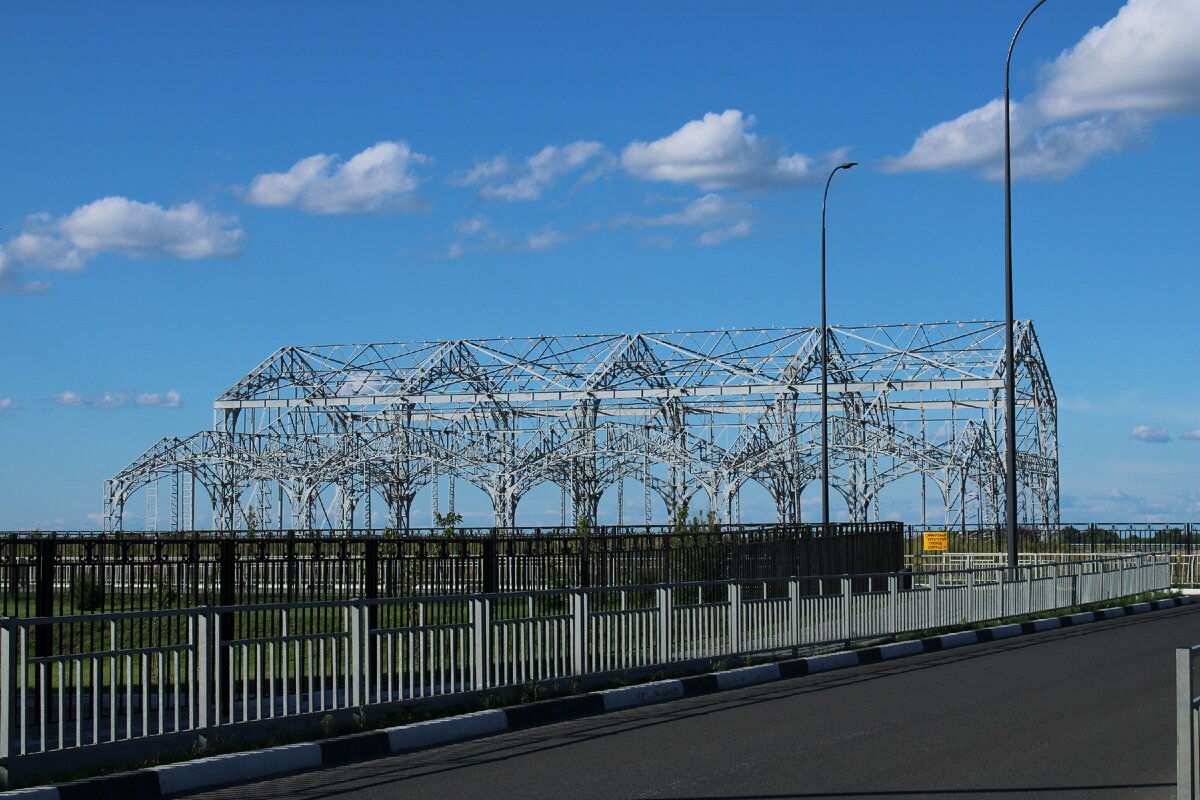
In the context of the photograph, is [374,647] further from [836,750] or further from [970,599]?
[970,599]

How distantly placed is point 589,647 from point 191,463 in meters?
63.0

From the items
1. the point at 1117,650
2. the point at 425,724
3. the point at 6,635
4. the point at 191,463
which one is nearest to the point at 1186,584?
the point at 1117,650

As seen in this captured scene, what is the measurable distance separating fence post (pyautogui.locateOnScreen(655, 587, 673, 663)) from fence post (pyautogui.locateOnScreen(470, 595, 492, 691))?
3217 mm

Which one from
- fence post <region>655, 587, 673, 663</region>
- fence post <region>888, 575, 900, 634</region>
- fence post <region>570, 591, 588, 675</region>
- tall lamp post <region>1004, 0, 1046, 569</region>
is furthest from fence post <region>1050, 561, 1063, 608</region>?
fence post <region>570, 591, 588, 675</region>

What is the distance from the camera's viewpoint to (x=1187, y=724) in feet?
23.5

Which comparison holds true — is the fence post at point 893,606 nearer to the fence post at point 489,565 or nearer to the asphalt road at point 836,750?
the asphalt road at point 836,750

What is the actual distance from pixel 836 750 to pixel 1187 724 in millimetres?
4740

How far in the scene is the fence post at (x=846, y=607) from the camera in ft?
69.5

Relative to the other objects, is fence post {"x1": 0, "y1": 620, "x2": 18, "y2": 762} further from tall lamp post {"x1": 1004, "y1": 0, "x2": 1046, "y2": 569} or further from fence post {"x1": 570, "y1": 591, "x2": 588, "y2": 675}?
tall lamp post {"x1": 1004, "y1": 0, "x2": 1046, "y2": 569}

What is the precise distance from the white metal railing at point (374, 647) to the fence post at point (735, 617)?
0.7 inches

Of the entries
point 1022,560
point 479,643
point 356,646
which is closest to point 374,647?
point 356,646

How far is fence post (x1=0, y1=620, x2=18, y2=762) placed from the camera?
9.55m

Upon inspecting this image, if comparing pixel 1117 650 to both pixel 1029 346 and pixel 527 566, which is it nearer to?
pixel 527 566

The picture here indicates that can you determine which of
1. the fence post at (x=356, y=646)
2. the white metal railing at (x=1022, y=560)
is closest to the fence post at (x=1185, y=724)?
the fence post at (x=356, y=646)
